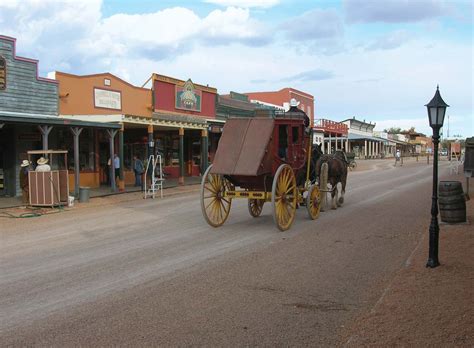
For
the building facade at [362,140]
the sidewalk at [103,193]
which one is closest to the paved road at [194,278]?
the sidewalk at [103,193]

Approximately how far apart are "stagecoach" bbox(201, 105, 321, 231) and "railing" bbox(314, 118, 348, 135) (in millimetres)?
34773

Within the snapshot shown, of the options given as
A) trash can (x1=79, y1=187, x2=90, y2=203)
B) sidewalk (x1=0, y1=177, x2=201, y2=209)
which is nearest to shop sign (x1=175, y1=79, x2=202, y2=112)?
sidewalk (x1=0, y1=177, x2=201, y2=209)

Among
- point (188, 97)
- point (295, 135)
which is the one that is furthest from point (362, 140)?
point (295, 135)

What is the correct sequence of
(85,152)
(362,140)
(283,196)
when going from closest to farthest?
(283,196) < (85,152) < (362,140)

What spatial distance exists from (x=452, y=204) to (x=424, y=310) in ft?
21.2

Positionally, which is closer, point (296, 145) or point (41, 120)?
point (296, 145)

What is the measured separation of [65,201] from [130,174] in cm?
973

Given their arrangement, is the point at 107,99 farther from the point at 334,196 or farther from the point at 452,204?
the point at 452,204

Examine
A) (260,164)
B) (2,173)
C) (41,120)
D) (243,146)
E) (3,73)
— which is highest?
(3,73)

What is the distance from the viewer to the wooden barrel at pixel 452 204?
1087 cm

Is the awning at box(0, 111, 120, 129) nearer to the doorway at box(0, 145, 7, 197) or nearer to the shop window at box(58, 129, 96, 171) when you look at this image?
the doorway at box(0, 145, 7, 197)

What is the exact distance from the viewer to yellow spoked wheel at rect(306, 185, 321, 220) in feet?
40.0

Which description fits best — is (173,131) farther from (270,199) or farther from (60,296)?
(60,296)

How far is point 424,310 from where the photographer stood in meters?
5.15
